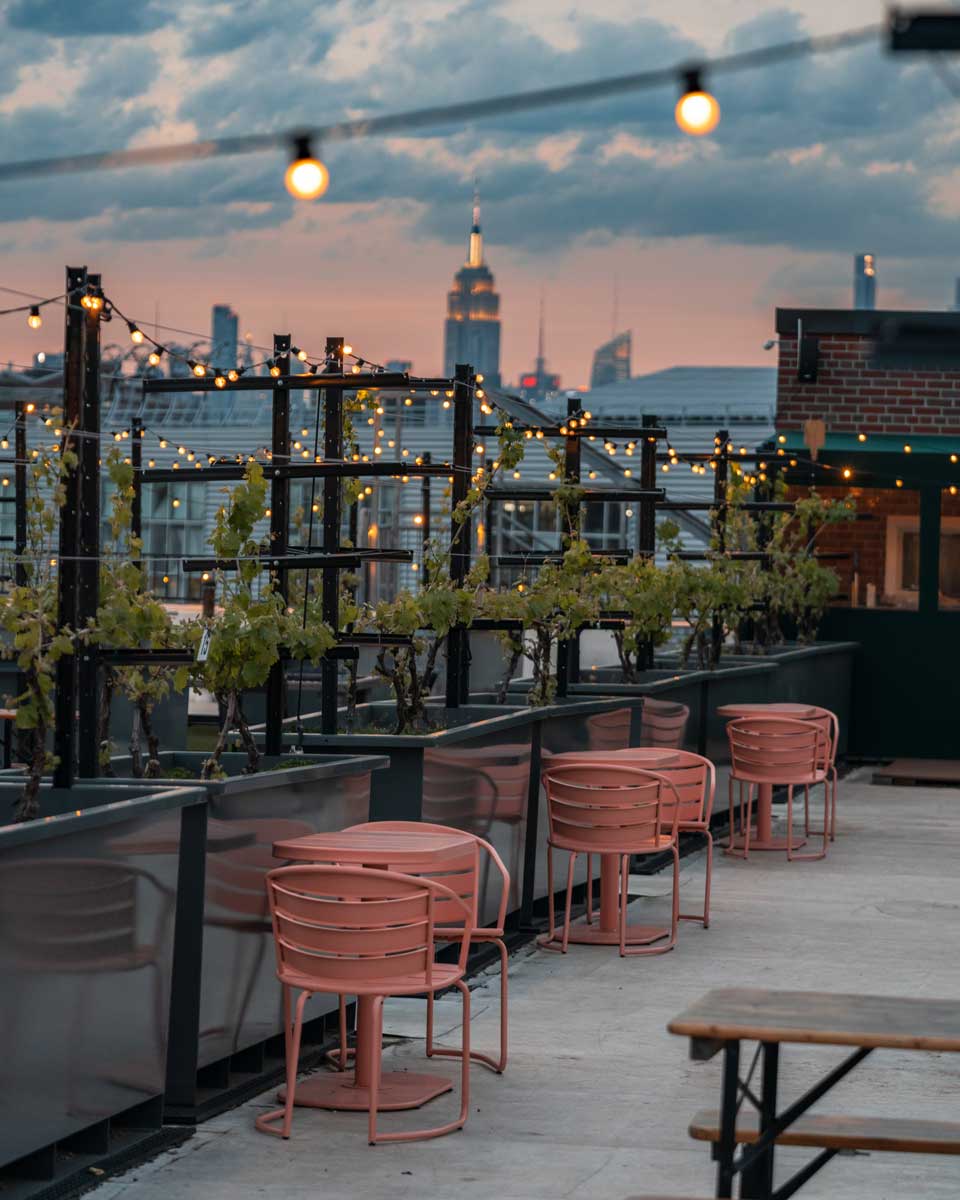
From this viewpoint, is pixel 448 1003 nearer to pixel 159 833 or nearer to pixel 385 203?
pixel 159 833

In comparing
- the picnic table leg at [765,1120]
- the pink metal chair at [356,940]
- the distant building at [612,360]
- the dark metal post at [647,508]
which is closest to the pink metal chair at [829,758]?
the dark metal post at [647,508]

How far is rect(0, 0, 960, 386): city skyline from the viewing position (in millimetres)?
6793

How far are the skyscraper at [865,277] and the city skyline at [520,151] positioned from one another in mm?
1421

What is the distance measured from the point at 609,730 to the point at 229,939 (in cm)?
448

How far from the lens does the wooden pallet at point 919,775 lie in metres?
14.6

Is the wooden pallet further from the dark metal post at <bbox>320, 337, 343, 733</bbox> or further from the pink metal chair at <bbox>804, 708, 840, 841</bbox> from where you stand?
the dark metal post at <bbox>320, 337, 343, 733</bbox>


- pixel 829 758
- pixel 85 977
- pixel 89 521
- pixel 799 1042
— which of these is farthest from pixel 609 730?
pixel 799 1042

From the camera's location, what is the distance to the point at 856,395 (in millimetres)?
16672

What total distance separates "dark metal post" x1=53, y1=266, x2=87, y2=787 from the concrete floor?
46.6 inches

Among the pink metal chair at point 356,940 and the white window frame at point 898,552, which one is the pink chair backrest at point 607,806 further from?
the white window frame at point 898,552

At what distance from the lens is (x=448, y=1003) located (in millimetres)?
6887

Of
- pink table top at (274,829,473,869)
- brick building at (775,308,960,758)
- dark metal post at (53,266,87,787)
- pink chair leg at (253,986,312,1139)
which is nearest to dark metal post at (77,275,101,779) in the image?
dark metal post at (53,266,87,787)

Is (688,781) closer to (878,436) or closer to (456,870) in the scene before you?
(456,870)

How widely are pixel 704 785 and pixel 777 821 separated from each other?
3881mm
